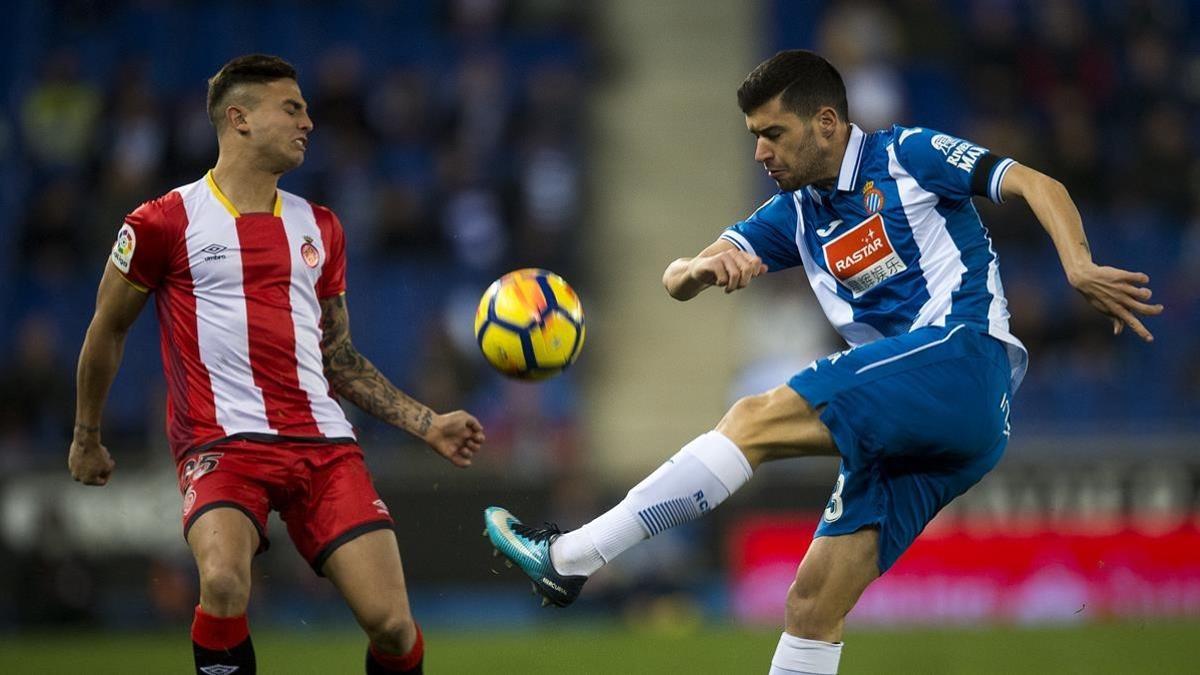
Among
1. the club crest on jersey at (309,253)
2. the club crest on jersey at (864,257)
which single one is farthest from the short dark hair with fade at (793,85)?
the club crest on jersey at (309,253)

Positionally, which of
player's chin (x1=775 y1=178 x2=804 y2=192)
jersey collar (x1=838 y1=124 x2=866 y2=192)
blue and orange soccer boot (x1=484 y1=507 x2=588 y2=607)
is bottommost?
blue and orange soccer boot (x1=484 y1=507 x2=588 y2=607)

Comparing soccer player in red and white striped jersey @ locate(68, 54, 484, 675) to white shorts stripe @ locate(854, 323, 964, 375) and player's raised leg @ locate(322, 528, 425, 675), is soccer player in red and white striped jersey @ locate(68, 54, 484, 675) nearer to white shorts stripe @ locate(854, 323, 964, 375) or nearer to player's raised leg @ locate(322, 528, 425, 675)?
player's raised leg @ locate(322, 528, 425, 675)

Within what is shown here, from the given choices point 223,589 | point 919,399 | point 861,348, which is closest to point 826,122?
point 861,348

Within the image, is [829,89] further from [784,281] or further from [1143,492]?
[784,281]

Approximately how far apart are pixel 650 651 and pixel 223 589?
19.3ft

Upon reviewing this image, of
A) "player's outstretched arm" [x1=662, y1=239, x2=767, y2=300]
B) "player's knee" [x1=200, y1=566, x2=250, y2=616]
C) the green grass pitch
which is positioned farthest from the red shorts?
the green grass pitch

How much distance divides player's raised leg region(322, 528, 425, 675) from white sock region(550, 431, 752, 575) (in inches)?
30.5

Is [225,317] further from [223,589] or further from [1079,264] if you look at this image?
[1079,264]

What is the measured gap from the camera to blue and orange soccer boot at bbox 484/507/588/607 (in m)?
5.22

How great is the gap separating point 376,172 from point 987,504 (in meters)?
6.95

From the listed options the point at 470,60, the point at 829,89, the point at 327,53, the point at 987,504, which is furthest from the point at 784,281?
the point at 829,89

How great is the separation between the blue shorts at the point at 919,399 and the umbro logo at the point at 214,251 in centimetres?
217

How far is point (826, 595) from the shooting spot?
18.5ft

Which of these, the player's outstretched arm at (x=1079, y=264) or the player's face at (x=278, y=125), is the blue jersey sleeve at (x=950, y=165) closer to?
the player's outstretched arm at (x=1079, y=264)
